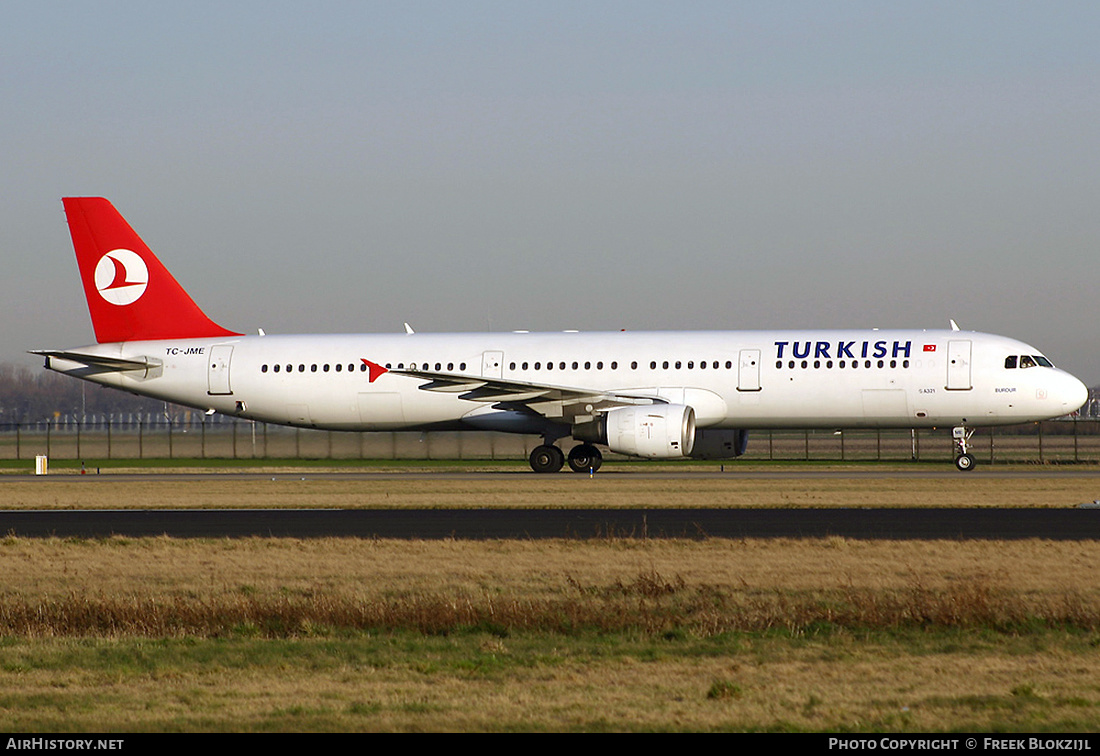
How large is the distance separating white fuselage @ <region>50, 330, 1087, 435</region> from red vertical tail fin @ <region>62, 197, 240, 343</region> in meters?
0.60

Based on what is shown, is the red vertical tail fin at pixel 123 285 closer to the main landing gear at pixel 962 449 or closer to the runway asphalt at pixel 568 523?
the runway asphalt at pixel 568 523

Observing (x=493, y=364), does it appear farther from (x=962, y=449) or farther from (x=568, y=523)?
(x=568, y=523)

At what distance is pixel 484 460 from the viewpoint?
50875 millimetres

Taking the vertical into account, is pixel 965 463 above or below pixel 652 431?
below

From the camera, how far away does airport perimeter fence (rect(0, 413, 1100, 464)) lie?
5369cm

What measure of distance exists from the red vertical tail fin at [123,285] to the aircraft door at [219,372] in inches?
39.0

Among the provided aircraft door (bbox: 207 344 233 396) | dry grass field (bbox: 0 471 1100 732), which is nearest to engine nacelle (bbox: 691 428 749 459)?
aircraft door (bbox: 207 344 233 396)

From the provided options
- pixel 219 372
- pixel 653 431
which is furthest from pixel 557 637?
pixel 219 372

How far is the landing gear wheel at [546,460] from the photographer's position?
38.0m

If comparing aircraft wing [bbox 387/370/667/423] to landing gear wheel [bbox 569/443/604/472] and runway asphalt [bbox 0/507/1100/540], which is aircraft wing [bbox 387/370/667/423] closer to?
landing gear wheel [bbox 569/443/604/472]

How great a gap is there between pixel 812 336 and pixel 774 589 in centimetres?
2335

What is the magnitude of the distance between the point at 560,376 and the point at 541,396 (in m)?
1.28

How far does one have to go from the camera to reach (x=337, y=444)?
5453 centimetres

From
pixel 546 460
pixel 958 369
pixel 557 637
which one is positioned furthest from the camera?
pixel 546 460
